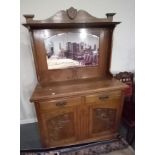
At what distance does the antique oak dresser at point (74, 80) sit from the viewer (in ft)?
5.06

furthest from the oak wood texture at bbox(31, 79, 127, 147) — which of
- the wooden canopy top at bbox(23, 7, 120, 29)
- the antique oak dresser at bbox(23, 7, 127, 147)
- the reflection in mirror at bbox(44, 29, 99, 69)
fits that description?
the wooden canopy top at bbox(23, 7, 120, 29)

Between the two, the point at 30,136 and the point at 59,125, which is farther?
the point at 30,136

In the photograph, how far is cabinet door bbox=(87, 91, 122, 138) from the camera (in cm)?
164

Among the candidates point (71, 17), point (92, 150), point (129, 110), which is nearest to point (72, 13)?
point (71, 17)

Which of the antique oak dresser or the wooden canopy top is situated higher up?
the wooden canopy top

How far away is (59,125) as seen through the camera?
161 centimetres

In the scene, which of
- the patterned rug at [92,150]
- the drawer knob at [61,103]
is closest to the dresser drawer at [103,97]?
the drawer knob at [61,103]

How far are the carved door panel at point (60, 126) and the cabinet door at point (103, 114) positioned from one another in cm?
21

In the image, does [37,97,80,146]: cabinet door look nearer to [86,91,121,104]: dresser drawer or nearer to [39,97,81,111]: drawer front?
[39,97,81,111]: drawer front

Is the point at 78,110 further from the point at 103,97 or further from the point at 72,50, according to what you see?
the point at 72,50

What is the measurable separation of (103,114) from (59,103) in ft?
1.77

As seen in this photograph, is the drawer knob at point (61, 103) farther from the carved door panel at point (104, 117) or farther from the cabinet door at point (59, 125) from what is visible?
the carved door panel at point (104, 117)

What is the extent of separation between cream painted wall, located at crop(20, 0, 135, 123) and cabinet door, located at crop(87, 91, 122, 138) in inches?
28.9

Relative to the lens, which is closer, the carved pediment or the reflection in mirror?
the carved pediment
